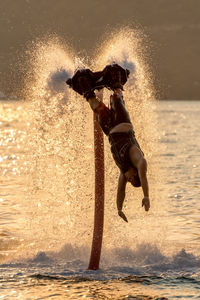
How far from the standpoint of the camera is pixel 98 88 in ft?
33.3

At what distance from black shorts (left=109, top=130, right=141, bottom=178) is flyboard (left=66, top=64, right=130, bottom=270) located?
779mm

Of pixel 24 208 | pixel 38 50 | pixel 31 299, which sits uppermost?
pixel 38 50

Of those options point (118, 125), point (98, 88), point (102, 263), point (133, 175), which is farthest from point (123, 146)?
point (102, 263)

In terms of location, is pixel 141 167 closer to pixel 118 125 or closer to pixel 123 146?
pixel 123 146

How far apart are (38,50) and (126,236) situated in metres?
4.48

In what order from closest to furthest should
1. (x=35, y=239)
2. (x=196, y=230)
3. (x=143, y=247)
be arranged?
(x=143, y=247), (x=35, y=239), (x=196, y=230)

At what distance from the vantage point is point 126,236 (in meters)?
12.8

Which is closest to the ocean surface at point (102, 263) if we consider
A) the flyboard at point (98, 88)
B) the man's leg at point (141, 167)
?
the flyboard at point (98, 88)

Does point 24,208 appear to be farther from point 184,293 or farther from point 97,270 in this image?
point 184,293

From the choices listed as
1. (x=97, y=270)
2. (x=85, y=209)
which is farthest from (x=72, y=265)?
(x=85, y=209)

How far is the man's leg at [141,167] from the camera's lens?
9250 millimetres

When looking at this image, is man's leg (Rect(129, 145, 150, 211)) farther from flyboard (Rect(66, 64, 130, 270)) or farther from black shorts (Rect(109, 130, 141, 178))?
flyboard (Rect(66, 64, 130, 270))

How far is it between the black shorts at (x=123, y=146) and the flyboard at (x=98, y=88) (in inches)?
30.7

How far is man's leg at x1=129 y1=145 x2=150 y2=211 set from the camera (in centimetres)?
925
